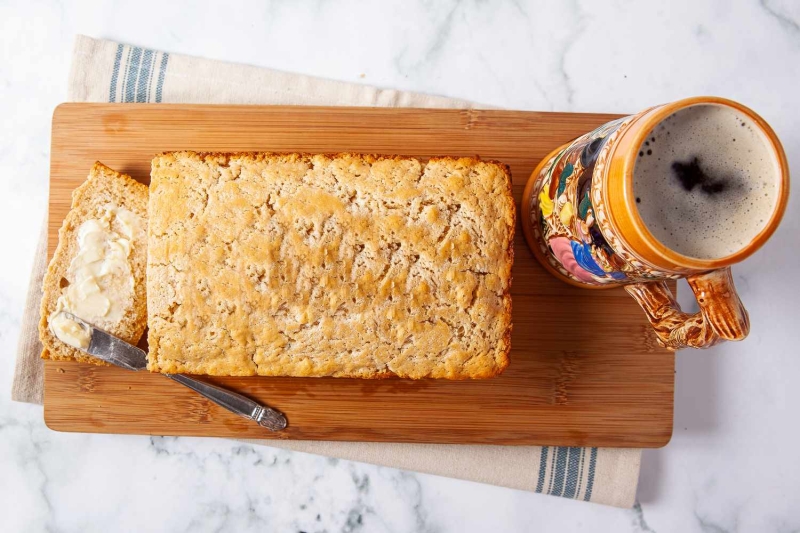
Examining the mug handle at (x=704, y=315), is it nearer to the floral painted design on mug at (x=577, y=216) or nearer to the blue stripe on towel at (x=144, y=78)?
the floral painted design on mug at (x=577, y=216)

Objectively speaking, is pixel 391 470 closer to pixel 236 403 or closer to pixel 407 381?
pixel 407 381

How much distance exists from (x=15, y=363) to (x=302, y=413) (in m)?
1.22

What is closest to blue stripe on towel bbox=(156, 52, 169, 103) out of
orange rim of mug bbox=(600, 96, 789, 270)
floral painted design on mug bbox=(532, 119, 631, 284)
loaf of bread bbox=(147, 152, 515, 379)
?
loaf of bread bbox=(147, 152, 515, 379)

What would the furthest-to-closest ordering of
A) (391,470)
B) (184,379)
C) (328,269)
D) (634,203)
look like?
(391,470)
(184,379)
(328,269)
(634,203)

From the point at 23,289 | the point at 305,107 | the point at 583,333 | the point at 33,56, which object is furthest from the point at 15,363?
the point at 583,333

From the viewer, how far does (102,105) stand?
2.07 meters

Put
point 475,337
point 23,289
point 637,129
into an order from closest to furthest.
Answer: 1. point 637,129
2. point 475,337
3. point 23,289

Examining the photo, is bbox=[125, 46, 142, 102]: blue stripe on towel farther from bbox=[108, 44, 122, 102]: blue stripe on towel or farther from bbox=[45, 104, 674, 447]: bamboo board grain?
bbox=[45, 104, 674, 447]: bamboo board grain

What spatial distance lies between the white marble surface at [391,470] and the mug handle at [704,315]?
2.59 ft

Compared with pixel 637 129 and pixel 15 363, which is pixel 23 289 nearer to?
pixel 15 363

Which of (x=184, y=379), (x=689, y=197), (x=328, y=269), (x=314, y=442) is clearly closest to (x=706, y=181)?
(x=689, y=197)

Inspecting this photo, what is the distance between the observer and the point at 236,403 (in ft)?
6.59

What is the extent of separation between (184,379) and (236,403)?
20 cm

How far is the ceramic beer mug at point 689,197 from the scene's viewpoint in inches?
53.6
